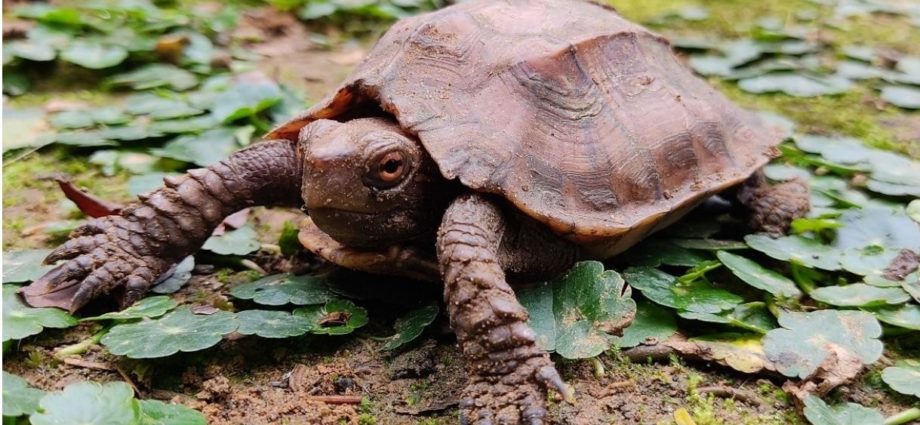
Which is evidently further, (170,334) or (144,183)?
A: (144,183)

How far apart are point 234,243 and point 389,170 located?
0.86m

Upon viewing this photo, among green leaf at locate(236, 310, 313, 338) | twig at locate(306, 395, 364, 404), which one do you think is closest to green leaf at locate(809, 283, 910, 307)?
twig at locate(306, 395, 364, 404)

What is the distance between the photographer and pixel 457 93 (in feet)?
7.54

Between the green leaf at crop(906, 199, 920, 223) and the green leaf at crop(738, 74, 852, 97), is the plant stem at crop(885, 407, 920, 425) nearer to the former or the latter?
the green leaf at crop(906, 199, 920, 223)

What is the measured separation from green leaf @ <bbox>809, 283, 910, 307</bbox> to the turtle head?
4.19ft

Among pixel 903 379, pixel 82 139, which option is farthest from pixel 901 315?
pixel 82 139

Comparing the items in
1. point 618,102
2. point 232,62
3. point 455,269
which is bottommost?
point 232,62

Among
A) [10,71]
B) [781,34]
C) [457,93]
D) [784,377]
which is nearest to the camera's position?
[784,377]

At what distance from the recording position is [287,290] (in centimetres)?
233

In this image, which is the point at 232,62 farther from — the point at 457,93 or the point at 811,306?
the point at 811,306

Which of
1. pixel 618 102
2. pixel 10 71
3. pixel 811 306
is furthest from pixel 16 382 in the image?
pixel 10 71

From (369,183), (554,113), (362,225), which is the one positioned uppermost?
(554,113)

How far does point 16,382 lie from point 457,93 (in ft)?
4.68

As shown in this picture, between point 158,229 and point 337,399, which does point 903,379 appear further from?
point 158,229
